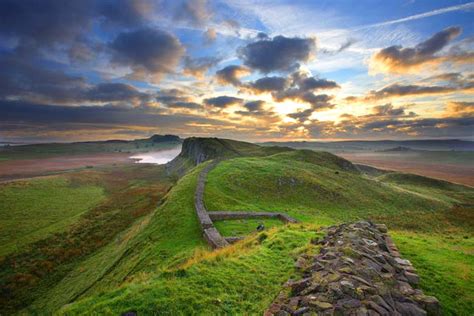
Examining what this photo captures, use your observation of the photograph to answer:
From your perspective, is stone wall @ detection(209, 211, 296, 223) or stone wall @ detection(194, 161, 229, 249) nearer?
stone wall @ detection(194, 161, 229, 249)

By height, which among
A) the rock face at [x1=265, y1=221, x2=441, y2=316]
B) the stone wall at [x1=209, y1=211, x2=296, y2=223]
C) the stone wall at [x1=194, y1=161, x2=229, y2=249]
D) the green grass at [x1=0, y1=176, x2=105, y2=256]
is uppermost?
the rock face at [x1=265, y1=221, x2=441, y2=316]

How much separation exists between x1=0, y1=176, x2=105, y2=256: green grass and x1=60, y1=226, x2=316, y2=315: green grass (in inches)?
1311

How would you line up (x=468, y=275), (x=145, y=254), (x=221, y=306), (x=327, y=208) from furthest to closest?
(x=327, y=208) → (x=145, y=254) → (x=468, y=275) → (x=221, y=306)

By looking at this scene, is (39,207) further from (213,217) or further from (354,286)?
(354,286)

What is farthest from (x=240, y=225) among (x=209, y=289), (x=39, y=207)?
(x=39, y=207)

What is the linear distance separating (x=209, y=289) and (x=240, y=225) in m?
15.7

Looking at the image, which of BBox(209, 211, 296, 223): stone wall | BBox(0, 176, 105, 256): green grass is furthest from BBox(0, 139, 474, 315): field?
BBox(0, 176, 105, 256): green grass

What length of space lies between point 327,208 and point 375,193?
59.5 feet

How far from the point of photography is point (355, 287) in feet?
26.4

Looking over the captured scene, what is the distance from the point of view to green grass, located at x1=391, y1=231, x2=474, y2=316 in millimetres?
8969

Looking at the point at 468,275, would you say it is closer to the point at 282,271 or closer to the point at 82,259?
the point at 282,271

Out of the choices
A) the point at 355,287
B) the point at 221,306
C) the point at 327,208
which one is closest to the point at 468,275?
the point at 355,287

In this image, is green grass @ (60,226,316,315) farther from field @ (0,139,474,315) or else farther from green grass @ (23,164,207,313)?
green grass @ (23,164,207,313)

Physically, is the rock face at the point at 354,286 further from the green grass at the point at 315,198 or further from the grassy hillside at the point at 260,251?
the green grass at the point at 315,198
